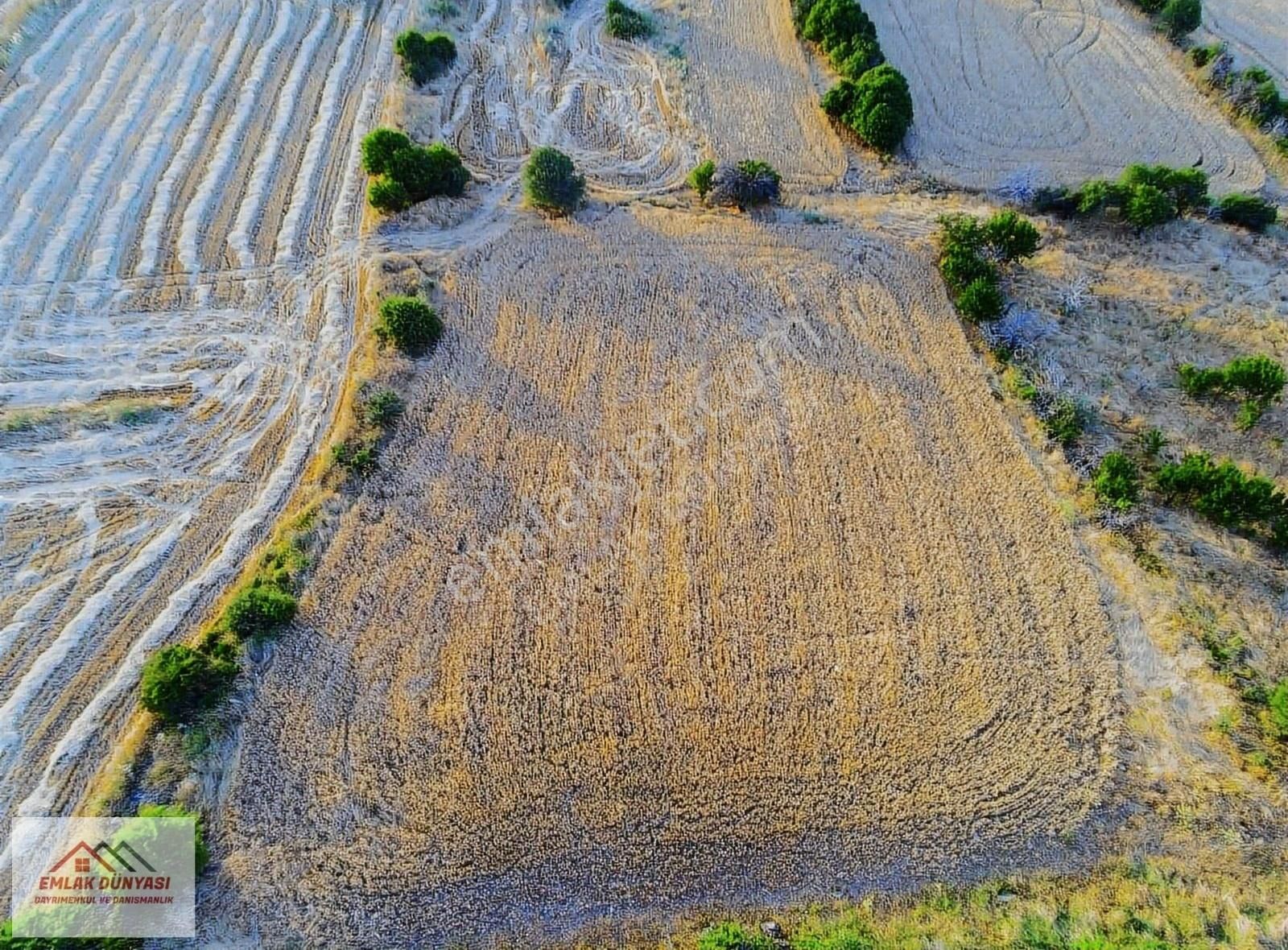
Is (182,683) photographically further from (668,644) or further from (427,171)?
(427,171)

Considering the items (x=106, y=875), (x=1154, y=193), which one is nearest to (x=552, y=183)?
(x=1154, y=193)

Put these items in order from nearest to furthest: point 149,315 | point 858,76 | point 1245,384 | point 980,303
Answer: point 1245,384
point 149,315
point 980,303
point 858,76

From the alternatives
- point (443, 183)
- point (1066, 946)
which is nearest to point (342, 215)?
point (443, 183)

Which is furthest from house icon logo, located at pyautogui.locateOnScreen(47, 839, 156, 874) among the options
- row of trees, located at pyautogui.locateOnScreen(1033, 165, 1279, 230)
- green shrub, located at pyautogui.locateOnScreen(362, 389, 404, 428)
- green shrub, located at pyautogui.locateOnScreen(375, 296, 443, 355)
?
row of trees, located at pyautogui.locateOnScreen(1033, 165, 1279, 230)

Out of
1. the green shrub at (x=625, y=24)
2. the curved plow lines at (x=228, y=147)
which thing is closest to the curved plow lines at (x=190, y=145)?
the curved plow lines at (x=228, y=147)

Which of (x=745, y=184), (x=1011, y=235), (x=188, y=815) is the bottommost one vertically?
(x=188, y=815)

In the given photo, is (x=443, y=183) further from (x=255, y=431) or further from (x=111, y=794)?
(x=111, y=794)

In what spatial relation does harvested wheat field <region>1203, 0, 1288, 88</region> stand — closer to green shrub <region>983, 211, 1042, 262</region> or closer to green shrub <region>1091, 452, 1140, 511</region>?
green shrub <region>983, 211, 1042, 262</region>
